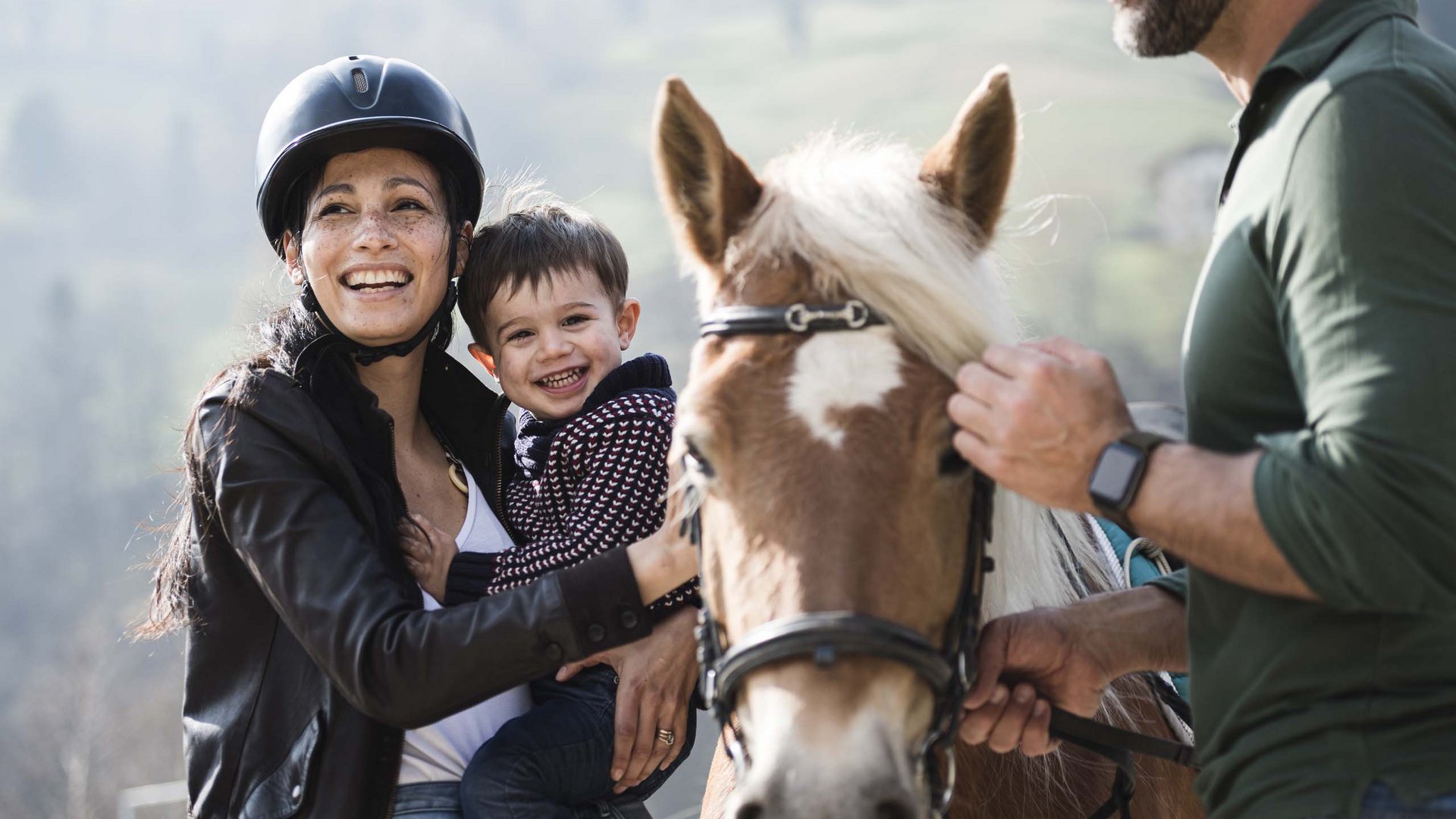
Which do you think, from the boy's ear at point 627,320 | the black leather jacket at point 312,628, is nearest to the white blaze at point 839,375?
the black leather jacket at point 312,628

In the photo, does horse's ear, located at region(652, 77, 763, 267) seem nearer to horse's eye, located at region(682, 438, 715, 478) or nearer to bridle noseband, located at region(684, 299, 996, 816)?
bridle noseband, located at region(684, 299, 996, 816)

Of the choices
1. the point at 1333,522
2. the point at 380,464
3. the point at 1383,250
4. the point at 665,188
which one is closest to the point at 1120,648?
the point at 1333,522

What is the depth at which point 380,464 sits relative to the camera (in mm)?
2867

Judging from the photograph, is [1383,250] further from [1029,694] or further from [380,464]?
[380,464]

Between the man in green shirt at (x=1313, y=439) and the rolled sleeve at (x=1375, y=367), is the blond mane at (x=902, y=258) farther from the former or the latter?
the rolled sleeve at (x=1375, y=367)

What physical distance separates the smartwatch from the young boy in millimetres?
1280

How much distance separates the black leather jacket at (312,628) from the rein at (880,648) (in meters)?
0.40

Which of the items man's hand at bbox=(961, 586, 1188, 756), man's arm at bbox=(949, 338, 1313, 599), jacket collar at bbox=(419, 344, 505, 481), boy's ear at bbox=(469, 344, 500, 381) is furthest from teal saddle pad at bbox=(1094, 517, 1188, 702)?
boy's ear at bbox=(469, 344, 500, 381)

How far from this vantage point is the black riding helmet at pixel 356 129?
10.3ft

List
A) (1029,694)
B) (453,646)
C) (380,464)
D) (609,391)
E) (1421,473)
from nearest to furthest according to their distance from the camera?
(1421,473) < (1029,694) < (453,646) < (380,464) < (609,391)

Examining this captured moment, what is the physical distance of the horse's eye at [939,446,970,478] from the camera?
1827 mm

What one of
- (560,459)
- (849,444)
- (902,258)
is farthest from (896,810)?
(560,459)

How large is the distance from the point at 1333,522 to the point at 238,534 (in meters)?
2.14

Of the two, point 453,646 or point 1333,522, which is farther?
point 453,646
